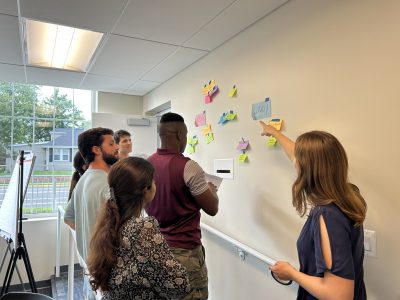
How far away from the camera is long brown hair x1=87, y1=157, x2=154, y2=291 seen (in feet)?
3.26

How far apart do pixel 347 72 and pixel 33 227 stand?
3.62 meters

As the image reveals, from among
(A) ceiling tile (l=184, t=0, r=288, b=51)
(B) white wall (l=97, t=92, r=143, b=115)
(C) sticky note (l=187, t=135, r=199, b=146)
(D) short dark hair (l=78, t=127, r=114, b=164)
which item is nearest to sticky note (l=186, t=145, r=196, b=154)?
(C) sticky note (l=187, t=135, r=199, b=146)

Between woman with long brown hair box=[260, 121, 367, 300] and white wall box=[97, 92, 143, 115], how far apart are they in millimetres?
3223

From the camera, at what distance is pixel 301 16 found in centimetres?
160

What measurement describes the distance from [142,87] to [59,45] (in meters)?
1.23

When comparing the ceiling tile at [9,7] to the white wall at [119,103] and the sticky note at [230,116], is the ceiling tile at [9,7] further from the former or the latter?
the white wall at [119,103]

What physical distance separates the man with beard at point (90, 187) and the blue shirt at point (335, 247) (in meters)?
0.96

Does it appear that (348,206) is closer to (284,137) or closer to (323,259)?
(323,259)

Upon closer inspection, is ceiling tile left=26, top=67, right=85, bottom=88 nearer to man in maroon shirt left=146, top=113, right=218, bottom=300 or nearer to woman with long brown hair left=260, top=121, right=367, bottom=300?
man in maroon shirt left=146, top=113, right=218, bottom=300

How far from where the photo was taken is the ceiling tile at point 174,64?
248cm

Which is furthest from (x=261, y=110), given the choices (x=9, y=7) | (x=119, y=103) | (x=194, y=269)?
(x=119, y=103)

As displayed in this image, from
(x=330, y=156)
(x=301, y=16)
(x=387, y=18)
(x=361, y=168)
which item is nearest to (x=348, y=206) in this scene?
(x=330, y=156)

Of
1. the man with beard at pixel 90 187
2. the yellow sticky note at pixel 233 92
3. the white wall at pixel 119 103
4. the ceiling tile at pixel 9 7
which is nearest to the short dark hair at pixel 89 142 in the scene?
the man with beard at pixel 90 187

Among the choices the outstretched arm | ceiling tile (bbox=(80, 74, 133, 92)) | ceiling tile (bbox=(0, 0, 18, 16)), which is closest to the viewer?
the outstretched arm
